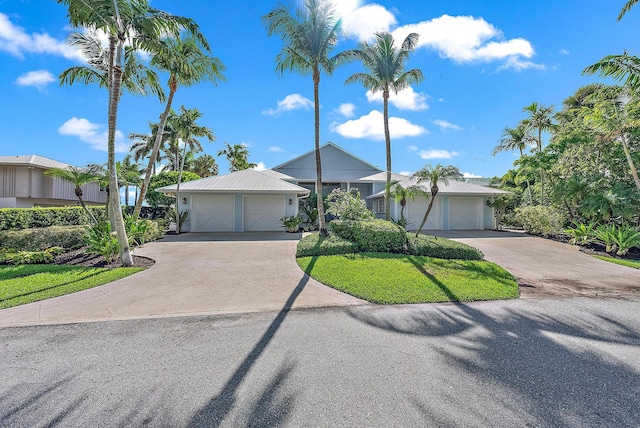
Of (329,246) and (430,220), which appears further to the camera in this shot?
(430,220)

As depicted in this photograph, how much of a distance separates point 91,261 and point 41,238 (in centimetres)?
272

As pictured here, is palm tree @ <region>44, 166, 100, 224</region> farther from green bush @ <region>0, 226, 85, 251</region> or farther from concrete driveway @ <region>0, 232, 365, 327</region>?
concrete driveway @ <region>0, 232, 365, 327</region>

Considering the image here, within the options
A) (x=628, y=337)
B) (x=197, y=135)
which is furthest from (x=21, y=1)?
(x=628, y=337)

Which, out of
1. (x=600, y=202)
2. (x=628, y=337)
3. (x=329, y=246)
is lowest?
(x=628, y=337)

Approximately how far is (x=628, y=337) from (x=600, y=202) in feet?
39.6

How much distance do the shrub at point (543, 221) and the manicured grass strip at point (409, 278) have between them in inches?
387

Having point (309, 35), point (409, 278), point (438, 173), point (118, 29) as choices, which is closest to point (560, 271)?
point (438, 173)

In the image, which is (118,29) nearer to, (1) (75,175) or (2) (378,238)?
(1) (75,175)

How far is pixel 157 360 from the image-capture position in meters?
3.44

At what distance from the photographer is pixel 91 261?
9.01 metres

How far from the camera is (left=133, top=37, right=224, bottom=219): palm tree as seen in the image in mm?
10969

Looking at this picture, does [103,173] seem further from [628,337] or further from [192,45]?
[628,337]

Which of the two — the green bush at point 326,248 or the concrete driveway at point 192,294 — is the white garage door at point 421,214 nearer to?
the green bush at point 326,248

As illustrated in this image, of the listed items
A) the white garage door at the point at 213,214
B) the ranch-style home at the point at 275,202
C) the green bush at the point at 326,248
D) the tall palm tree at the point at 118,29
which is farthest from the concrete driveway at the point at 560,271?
the white garage door at the point at 213,214
